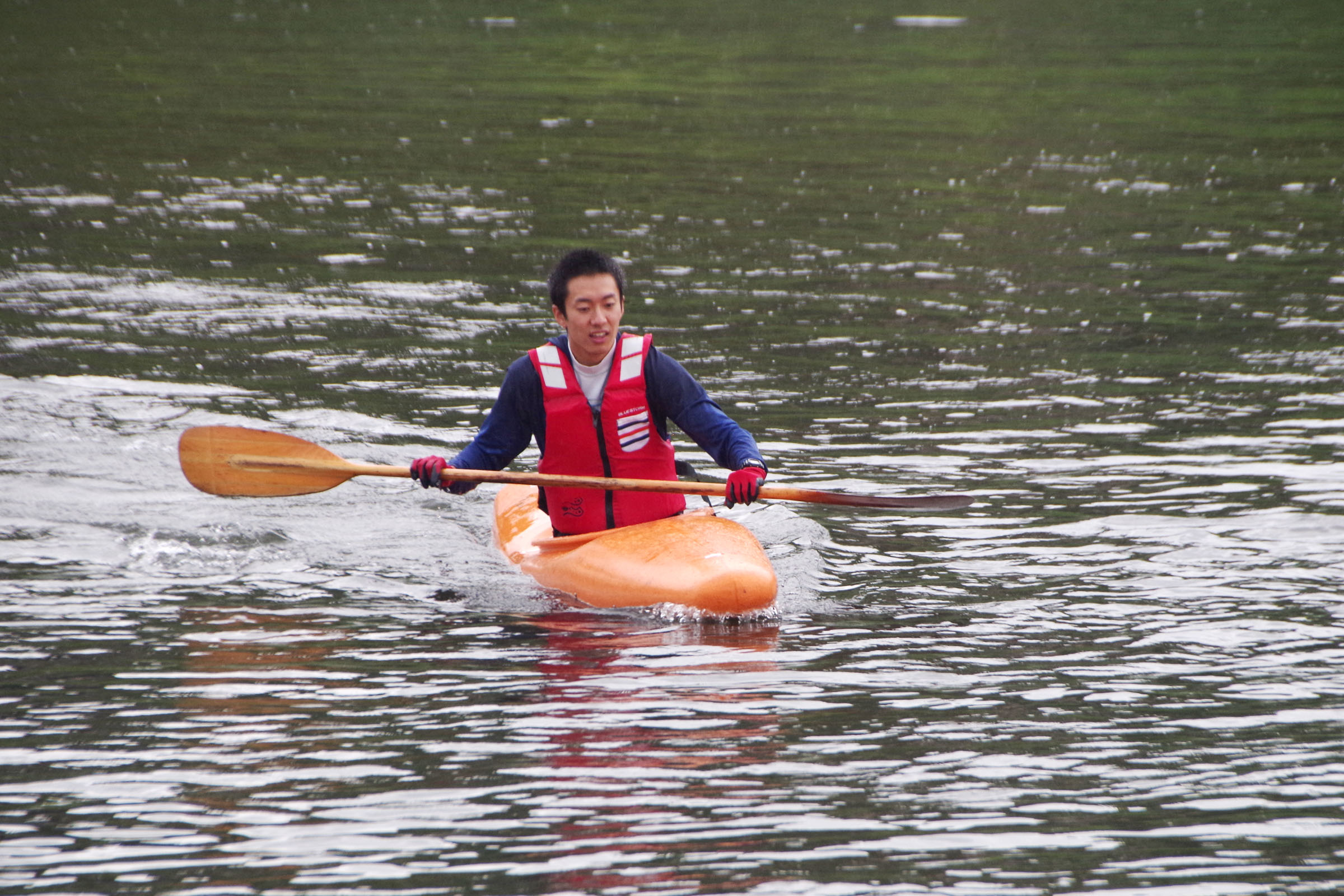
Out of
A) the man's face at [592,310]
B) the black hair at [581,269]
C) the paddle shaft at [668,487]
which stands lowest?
the paddle shaft at [668,487]

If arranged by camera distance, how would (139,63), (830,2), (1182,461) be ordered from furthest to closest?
(830,2) < (139,63) < (1182,461)

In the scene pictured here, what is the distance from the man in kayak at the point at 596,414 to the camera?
605 centimetres

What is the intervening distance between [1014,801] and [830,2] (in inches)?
1109

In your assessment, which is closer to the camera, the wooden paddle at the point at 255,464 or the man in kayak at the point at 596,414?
the man in kayak at the point at 596,414

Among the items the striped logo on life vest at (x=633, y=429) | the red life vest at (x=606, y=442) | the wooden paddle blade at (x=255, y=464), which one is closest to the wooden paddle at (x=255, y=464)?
the wooden paddle blade at (x=255, y=464)

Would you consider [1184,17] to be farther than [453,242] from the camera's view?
Yes

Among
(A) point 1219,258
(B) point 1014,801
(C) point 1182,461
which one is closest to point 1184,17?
(A) point 1219,258

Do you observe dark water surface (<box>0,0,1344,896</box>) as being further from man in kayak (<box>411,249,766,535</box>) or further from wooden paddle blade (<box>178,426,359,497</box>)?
man in kayak (<box>411,249,766,535</box>)

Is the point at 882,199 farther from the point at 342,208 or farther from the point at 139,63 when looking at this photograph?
the point at 139,63

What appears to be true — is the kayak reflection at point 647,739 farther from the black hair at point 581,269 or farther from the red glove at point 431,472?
the black hair at point 581,269

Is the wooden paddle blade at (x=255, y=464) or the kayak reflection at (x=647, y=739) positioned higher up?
the wooden paddle blade at (x=255, y=464)

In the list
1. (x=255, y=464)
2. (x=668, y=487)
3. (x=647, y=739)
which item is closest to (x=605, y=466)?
(x=668, y=487)

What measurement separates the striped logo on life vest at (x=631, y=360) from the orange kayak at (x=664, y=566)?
1.87 feet

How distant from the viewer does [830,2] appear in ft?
101
